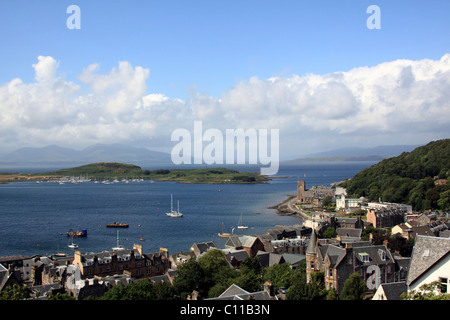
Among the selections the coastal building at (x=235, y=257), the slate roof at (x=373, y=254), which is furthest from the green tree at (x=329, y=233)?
the slate roof at (x=373, y=254)

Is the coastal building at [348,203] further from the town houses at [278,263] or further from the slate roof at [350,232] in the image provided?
the slate roof at [350,232]

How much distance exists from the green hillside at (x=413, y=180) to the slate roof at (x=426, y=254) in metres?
63.9

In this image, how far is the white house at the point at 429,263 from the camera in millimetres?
9969

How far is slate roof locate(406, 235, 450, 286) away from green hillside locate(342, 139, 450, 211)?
209 feet

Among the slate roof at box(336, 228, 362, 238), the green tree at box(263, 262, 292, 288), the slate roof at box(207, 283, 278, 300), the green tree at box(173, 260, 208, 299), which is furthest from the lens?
the slate roof at box(336, 228, 362, 238)

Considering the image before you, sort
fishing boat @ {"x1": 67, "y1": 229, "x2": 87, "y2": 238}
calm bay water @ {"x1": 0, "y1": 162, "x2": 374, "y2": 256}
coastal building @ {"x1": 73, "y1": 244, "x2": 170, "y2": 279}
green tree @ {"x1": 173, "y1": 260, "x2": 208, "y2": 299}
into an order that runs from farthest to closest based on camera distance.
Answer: fishing boat @ {"x1": 67, "y1": 229, "x2": 87, "y2": 238} < calm bay water @ {"x1": 0, "y1": 162, "x2": 374, "y2": 256} < coastal building @ {"x1": 73, "y1": 244, "x2": 170, "y2": 279} < green tree @ {"x1": 173, "y1": 260, "x2": 208, "y2": 299}

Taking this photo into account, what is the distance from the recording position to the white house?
9969mm

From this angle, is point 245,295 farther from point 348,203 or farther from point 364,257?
point 348,203

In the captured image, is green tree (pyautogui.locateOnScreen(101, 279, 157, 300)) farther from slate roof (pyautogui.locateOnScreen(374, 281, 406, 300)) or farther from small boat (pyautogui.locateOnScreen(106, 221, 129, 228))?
small boat (pyautogui.locateOnScreen(106, 221, 129, 228))

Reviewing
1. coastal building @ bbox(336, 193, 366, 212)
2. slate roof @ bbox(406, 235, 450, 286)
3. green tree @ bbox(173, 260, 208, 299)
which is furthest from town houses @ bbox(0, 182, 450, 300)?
coastal building @ bbox(336, 193, 366, 212)

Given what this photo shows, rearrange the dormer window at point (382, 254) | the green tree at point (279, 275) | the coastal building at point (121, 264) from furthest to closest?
1. the coastal building at point (121, 264)
2. the dormer window at point (382, 254)
3. the green tree at point (279, 275)
